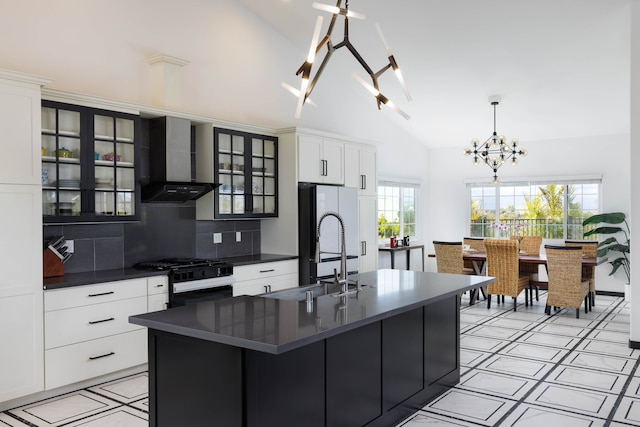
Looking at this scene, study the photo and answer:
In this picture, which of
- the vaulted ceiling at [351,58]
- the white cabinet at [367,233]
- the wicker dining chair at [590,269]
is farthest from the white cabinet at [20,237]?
the wicker dining chair at [590,269]

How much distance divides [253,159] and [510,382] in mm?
3390

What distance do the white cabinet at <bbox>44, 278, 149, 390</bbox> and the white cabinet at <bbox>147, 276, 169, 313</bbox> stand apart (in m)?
0.04

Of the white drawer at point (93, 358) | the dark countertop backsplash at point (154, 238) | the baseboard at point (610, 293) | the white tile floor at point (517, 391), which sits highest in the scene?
the dark countertop backsplash at point (154, 238)

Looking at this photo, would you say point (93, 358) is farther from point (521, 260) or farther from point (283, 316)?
point (521, 260)

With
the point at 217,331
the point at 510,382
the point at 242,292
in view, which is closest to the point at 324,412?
the point at 217,331

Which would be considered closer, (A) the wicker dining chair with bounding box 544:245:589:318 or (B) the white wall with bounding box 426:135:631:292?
(A) the wicker dining chair with bounding box 544:245:589:318

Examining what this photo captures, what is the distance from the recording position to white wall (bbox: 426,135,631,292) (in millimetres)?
8297

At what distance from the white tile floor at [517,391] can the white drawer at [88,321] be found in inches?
16.7

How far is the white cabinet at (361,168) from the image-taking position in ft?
22.0

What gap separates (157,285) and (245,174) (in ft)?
5.58

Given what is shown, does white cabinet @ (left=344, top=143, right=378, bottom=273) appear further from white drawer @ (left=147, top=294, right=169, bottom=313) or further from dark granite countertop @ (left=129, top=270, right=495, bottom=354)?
dark granite countertop @ (left=129, top=270, right=495, bottom=354)

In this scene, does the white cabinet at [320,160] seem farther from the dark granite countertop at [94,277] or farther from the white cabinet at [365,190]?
the dark granite countertop at [94,277]

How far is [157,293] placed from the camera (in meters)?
4.55

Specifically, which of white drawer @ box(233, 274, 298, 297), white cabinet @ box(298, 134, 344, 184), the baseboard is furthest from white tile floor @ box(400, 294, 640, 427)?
white cabinet @ box(298, 134, 344, 184)
